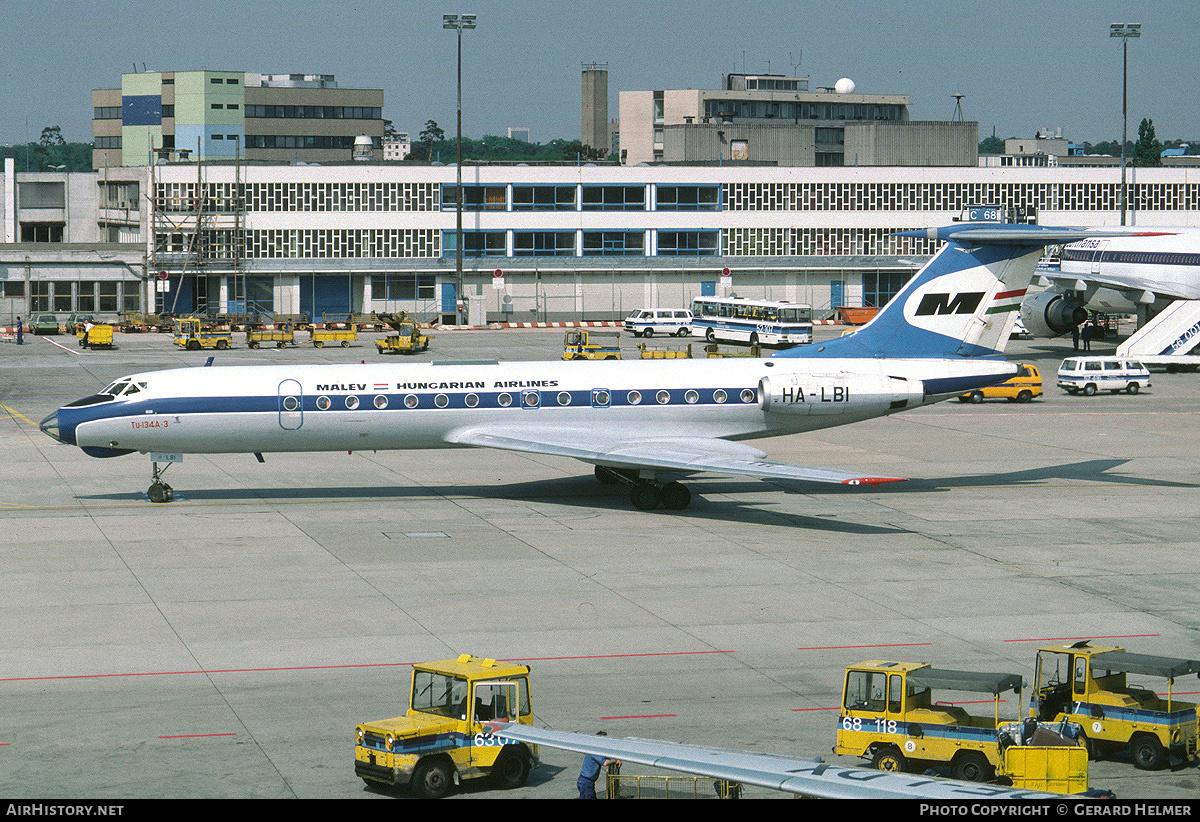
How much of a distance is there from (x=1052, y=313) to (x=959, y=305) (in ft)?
132

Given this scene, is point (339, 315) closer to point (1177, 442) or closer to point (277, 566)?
point (1177, 442)

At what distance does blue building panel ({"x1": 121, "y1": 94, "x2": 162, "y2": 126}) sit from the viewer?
157500mm

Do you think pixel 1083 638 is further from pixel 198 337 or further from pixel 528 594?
pixel 198 337

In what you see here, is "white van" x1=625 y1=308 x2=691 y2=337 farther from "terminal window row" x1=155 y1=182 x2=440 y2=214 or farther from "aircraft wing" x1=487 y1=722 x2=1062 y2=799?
"aircraft wing" x1=487 y1=722 x2=1062 y2=799

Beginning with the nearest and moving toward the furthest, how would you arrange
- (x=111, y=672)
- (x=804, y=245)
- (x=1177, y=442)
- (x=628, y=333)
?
1. (x=111, y=672)
2. (x=1177, y=442)
3. (x=628, y=333)
4. (x=804, y=245)

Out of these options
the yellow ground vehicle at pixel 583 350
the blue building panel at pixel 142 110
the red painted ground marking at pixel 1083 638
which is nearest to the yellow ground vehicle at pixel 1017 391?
the yellow ground vehicle at pixel 583 350

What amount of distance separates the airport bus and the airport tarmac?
1434 inches

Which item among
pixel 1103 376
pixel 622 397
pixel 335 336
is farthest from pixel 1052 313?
pixel 622 397

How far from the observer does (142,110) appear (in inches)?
6225
